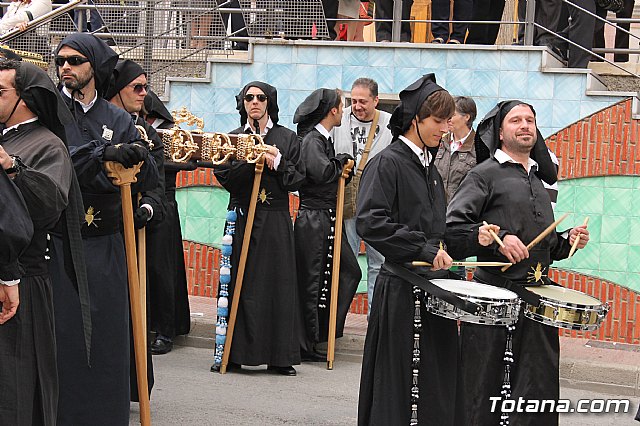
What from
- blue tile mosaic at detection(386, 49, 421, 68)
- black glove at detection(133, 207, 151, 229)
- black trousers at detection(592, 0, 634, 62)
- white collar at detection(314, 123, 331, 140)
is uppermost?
black trousers at detection(592, 0, 634, 62)

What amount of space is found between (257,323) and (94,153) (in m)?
3.43

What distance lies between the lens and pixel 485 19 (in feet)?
41.4

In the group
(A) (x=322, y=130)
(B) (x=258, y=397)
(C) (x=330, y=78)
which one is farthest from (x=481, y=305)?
(C) (x=330, y=78)

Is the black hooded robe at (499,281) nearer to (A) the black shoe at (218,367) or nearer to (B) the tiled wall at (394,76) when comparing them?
(A) the black shoe at (218,367)

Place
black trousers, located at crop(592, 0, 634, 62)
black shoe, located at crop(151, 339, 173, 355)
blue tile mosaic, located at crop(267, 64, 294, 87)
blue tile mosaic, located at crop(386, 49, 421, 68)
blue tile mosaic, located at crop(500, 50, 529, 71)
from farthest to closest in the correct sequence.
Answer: black trousers, located at crop(592, 0, 634, 62), blue tile mosaic, located at crop(267, 64, 294, 87), blue tile mosaic, located at crop(386, 49, 421, 68), blue tile mosaic, located at crop(500, 50, 529, 71), black shoe, located at crop(151, 339, 173, 355)

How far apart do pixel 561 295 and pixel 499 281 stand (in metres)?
0.39

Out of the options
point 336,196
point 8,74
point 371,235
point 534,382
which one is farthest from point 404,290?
point 336,196

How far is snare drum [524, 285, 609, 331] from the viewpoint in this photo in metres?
6.40

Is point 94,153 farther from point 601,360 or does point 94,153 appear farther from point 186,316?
point 601,360

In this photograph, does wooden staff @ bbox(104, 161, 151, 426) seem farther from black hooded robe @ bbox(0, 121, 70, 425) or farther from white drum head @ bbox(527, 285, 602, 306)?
white drum head @ bbox(527, 285, 602, 306)

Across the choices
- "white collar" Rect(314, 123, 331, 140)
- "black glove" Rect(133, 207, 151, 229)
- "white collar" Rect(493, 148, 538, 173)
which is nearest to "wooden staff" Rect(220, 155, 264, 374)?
"white collar" Rect(314, 123, 331, 140)

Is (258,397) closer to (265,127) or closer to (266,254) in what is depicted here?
(266,254)

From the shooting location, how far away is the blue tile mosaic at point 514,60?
1146cm

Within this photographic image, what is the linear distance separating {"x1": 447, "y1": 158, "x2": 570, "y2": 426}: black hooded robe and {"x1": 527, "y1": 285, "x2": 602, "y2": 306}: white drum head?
0.12 metres
